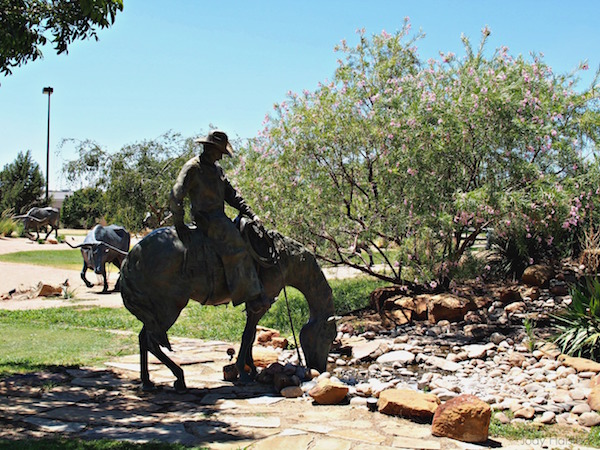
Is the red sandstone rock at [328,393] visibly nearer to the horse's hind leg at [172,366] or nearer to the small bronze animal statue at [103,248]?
the horse's hind leg at [172,366]

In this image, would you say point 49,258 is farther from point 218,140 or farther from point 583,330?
point 583,330

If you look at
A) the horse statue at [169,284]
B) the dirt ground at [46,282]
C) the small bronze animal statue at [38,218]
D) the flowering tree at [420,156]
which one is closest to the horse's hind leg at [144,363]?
the horse statue at [169,284]

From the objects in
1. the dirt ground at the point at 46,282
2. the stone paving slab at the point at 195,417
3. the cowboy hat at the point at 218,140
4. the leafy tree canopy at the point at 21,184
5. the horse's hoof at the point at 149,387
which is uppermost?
the leafy tree canopy at the point at 21,184

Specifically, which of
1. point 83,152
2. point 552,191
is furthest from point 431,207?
point 83,152

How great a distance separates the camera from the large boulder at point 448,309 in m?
10.6

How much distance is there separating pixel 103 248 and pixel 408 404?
11.4 meters

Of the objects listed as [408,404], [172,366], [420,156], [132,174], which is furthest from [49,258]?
[408,404]

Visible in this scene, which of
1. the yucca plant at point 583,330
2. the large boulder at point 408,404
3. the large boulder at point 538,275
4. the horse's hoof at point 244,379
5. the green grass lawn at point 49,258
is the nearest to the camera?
the large boulder at point 408,404

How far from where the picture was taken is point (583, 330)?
7828mm

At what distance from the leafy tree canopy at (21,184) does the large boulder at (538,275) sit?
34280 mm

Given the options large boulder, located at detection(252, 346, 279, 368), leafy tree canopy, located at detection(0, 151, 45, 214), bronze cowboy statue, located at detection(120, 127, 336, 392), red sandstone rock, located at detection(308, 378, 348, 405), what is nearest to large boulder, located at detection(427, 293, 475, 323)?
large boulder, located at detection(252, 346, 279, 368)

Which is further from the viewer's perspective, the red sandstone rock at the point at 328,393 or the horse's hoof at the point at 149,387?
the horse's hoof at the point at 149,387

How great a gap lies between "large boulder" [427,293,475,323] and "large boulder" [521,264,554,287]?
2.42m

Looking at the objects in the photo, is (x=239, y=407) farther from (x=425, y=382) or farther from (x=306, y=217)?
(x=306, y=217)
